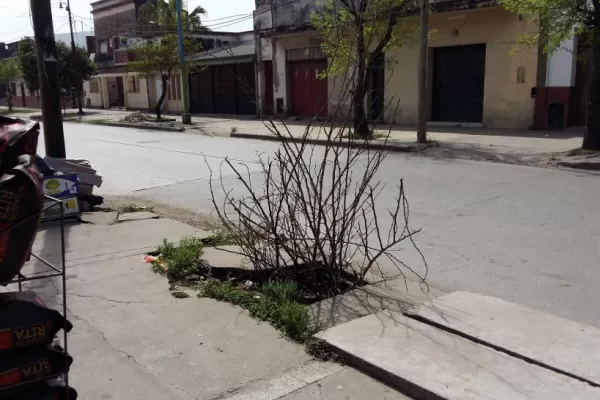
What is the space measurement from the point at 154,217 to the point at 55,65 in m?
2.57

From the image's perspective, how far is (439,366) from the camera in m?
3.27

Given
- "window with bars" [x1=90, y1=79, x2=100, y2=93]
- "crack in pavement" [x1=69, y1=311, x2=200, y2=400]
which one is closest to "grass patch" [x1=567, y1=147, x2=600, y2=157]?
"crack in pavement" [x1=69, y1=311, x2=200, y2=400]

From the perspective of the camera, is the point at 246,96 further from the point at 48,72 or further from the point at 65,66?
the point at 48,72

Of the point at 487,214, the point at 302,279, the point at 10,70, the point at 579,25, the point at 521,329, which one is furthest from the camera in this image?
the point at 10,70

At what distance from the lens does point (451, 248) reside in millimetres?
6074

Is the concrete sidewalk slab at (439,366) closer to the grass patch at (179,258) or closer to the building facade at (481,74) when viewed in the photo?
the grass patch at (179,258)

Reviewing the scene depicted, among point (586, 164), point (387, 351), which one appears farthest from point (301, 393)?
point (586, 164)

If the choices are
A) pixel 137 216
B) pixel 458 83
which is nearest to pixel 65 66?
pixel 458 83

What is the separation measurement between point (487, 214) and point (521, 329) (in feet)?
13.0

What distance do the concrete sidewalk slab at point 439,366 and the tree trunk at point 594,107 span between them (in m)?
10.4

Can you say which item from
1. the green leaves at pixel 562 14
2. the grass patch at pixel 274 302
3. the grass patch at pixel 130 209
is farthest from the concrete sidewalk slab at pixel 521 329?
the green leaves at pixel 562 14

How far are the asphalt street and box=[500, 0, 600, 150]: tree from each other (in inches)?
84.6

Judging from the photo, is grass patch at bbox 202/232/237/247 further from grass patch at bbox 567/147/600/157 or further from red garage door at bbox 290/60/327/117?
red garage door at bbox 290/60/327/117

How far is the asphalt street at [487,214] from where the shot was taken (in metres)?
4.96
